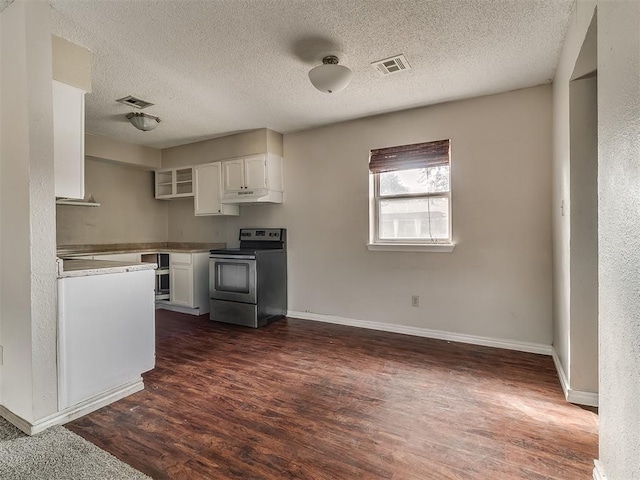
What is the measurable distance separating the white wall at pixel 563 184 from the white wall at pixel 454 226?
0.19 m

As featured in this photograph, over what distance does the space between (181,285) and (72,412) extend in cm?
274

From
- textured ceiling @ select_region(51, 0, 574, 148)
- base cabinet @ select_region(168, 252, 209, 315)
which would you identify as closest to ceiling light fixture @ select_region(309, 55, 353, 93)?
textured ceiling @ select_region(51, 0, 574, 148)

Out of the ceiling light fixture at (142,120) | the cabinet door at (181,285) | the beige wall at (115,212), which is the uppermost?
the ceiling light fixture at (142,120)

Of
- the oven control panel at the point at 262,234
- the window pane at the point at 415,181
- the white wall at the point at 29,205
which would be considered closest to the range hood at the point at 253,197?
the oven control panel at the point at 262,234

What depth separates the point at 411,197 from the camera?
363cm

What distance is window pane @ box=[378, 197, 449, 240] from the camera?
3.49 metres

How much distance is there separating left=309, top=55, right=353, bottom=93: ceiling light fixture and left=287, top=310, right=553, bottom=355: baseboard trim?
2.53 m

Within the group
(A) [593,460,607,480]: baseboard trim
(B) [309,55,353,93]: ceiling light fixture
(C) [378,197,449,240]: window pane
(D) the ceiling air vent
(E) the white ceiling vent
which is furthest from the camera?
(C) [378,197,449,240]: window pane

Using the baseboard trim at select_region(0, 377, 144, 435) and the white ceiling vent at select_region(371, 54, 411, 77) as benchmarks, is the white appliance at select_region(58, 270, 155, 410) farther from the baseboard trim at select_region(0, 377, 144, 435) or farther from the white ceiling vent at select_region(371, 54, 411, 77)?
the white ceiling vent at select_region(371, 54, 411, 77)

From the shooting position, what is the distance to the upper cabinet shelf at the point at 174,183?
502cm

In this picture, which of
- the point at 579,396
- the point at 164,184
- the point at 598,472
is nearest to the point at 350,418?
the point at 598,472

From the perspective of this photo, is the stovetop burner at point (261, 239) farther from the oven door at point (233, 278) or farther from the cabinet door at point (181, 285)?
the cabinet door at point (181, 285)

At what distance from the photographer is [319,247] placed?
13.7 feet

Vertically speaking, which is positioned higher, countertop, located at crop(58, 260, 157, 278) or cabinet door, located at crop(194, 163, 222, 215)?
cabinet door, located at crop(194, 163, 222, 215)
